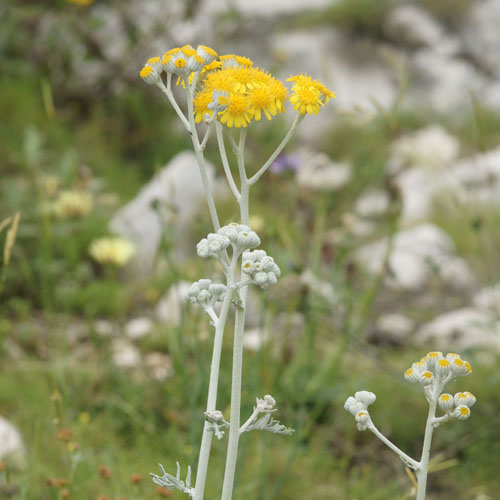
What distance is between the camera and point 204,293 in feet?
2.72

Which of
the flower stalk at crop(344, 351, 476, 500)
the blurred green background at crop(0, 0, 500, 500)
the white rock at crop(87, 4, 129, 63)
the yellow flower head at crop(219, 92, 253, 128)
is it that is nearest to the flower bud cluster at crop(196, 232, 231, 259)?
the yellow flower head at crop(219, 92, 253, 128)

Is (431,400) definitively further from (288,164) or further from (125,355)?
(125,355)

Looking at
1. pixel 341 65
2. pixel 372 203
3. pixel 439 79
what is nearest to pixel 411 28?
pixel 439 79

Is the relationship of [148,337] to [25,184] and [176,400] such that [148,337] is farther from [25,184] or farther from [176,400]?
[25,184]

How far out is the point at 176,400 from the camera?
1.99 m

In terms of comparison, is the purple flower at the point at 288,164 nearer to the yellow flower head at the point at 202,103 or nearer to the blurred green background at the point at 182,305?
the blurred green background at the point at 182,305

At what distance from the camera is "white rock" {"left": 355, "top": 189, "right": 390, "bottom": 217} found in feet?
14.1

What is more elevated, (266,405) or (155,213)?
(155,213)

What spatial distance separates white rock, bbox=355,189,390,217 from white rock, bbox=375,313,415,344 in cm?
121

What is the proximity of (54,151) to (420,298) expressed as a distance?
7.68ft

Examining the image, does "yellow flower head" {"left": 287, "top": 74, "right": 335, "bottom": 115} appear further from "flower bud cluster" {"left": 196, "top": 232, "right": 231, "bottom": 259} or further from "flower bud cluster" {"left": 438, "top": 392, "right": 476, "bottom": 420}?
"flower bud cluster" {"left": 438, "top": 392, "right": 476, "bottom": 420}

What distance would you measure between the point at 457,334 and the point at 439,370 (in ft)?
5.62

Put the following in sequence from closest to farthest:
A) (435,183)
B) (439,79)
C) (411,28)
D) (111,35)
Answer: (111,35) → (435,183) → (439,79) → (411,28)

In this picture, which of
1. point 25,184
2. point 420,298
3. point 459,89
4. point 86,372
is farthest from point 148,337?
point 459,89
